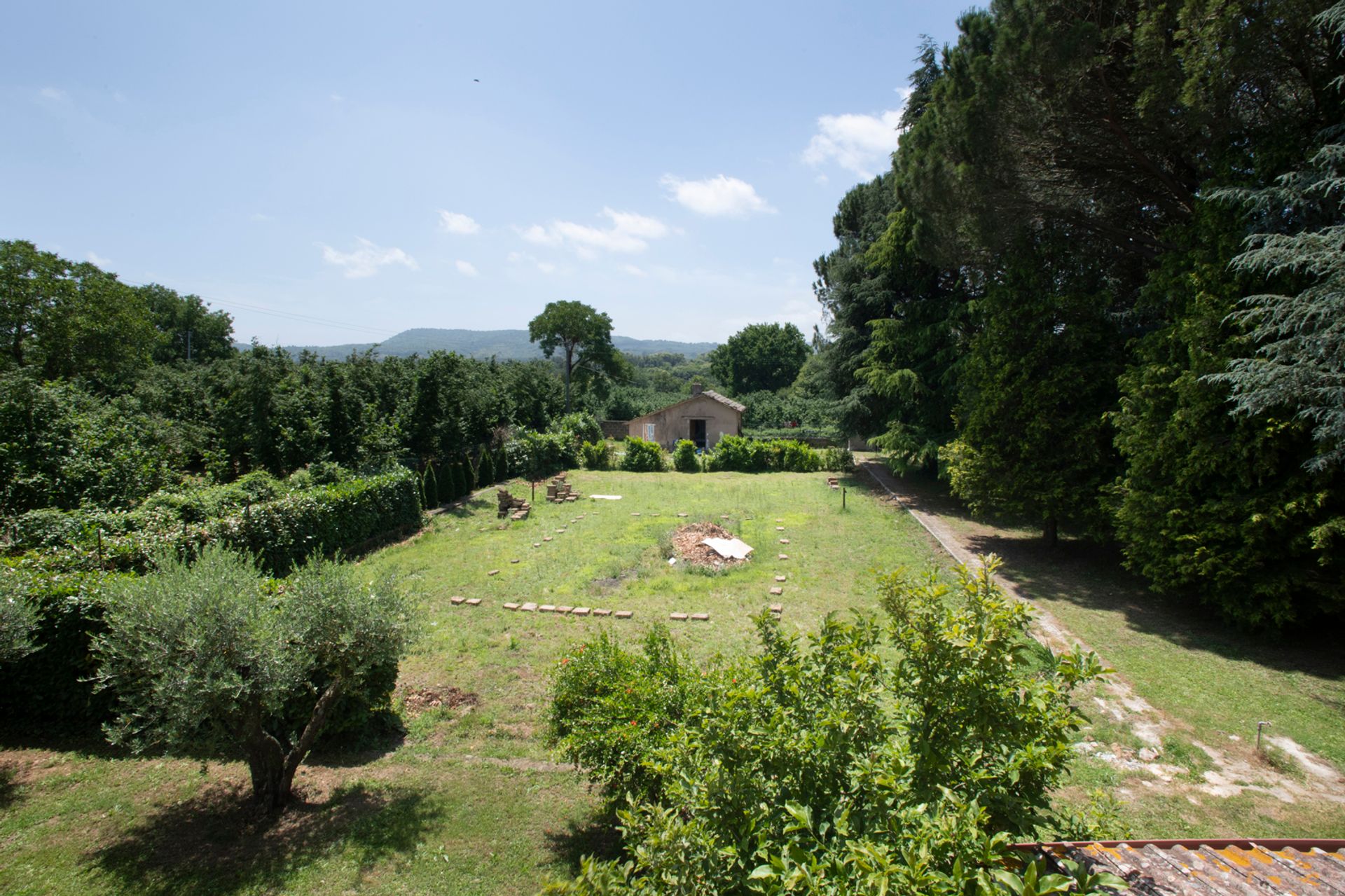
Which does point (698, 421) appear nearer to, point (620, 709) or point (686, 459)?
point (686, 459)

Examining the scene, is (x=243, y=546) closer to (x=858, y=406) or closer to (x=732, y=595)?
(x=732, y=595)

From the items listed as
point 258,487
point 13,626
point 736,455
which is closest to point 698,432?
point 736,455

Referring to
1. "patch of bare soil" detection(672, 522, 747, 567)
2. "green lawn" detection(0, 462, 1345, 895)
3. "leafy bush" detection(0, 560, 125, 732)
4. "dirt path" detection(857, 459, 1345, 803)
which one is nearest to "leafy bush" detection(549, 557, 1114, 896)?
"dirt path" detection(857, 459, 1345, 803)

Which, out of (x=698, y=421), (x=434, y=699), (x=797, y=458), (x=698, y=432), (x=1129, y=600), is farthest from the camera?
(x=698, y=432)

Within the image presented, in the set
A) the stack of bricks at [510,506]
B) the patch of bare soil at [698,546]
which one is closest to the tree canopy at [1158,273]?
the patch of bare soil at [698,546]

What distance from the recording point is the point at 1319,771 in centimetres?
593

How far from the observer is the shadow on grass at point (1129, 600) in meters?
8.45

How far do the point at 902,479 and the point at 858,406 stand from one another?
462 cm

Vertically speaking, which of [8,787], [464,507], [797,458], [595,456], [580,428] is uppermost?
[580,428]

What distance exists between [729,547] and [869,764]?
11.0m

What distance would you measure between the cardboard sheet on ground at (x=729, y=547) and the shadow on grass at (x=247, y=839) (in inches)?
339

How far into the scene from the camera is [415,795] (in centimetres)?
592

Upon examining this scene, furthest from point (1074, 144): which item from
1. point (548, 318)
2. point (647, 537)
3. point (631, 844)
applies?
point (548, 318)

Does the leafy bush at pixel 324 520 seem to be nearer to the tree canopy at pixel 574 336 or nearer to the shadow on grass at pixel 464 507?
the shadow on grass at pixel 464 507
